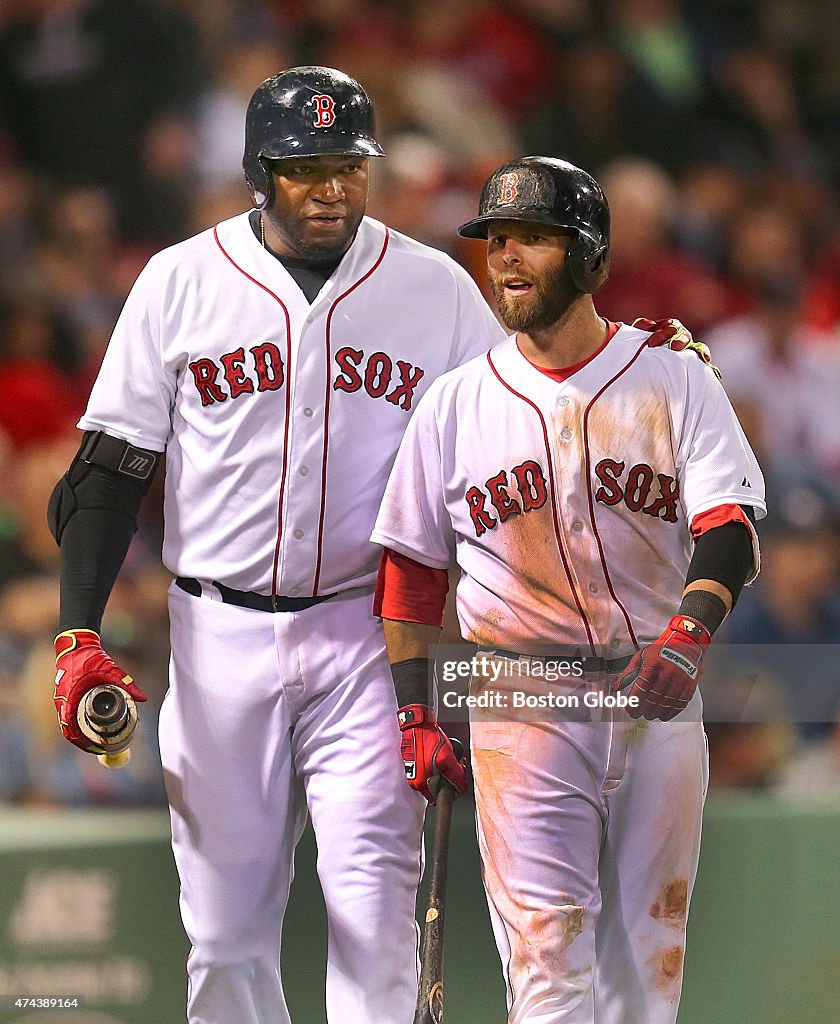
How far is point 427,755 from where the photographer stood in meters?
2.20

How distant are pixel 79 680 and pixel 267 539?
37 cm

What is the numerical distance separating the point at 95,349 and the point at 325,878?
207 cm

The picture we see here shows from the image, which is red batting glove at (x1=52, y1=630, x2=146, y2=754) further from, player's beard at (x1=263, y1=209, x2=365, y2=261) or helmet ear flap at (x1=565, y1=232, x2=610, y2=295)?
helmet ear flap at (x1=565, y1=232, x2=610, y2=295)

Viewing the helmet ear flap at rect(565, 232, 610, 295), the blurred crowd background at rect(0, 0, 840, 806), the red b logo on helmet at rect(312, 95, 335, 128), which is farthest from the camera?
the blurred crowd background at rect(0, 0, 840, 806)

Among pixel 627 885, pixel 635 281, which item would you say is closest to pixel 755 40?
pixel 635 281

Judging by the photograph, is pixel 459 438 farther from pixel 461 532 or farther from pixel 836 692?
pixel 836 692

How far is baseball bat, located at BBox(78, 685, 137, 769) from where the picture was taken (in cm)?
220

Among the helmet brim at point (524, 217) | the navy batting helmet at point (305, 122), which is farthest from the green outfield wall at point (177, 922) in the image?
the navy batting helmet at point (305, 122)

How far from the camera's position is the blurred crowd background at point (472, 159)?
12.8ft

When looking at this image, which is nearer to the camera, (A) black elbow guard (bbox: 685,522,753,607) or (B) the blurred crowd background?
(A) black elbow guard (bbox: 685,522,753,607)

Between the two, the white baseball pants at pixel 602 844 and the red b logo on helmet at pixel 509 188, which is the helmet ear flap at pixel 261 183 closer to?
the red b logo on helmet at pixel 509 188

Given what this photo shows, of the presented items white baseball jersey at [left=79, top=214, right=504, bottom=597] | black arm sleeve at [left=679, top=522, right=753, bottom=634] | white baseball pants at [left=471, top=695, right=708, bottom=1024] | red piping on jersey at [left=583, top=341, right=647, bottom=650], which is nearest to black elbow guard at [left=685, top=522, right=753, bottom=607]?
black arm sleeve at [left=679, top=522, right=753, bottom=634]

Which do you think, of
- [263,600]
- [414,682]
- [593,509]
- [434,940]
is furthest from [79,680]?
[593,509]

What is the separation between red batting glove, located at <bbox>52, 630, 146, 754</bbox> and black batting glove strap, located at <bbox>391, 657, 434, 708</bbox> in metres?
0.39
